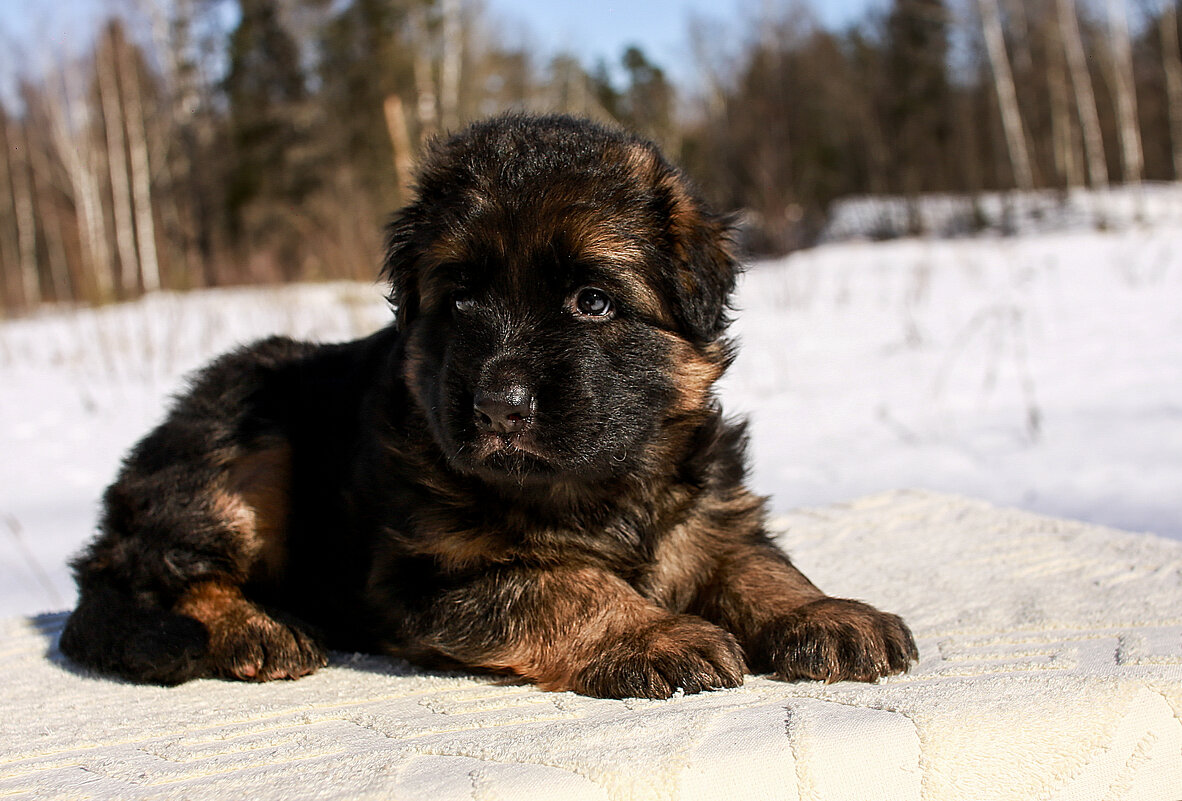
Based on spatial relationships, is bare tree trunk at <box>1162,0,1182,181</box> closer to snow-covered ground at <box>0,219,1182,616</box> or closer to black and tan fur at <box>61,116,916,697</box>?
snow-covered ground at <box>0,219,1182,616</box>

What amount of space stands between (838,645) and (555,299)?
1.12m

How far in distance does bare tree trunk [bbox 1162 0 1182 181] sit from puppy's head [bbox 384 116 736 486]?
89.6ft

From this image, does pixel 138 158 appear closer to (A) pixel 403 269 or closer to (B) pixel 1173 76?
(A) pixel 403 269

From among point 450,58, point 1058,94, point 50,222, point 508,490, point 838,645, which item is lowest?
point 838,645

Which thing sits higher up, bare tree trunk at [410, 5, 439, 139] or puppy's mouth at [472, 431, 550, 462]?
bare tree trunk at [410, 5, 439, 139]

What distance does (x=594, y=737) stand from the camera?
6.34 ft

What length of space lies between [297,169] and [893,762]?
96.4 ft

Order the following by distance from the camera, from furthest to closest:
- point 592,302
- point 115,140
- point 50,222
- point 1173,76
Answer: point 50,222
point 115,140
point 1173,76
point 592,302

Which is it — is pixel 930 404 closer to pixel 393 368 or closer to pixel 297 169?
pixel 393 368

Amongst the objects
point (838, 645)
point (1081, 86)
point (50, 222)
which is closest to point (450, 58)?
point (1081, 86)

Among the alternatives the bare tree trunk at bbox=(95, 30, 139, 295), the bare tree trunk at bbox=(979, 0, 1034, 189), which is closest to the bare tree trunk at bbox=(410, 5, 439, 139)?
the bare tree trunk at bbox=(95, 30, 139, 295)

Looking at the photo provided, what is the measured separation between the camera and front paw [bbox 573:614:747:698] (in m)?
2.27

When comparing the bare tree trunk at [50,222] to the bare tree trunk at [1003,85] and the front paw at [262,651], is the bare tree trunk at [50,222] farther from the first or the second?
the front paw at [262,651]

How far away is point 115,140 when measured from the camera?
997 inches
